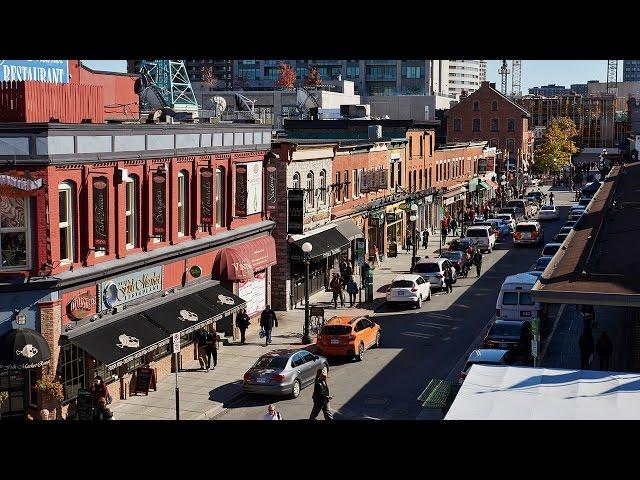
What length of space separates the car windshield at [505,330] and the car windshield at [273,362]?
684 centimetres

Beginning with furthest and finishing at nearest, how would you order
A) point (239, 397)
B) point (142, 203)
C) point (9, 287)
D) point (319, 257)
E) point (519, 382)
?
1. point (319, 257)
2. point (142, 203)
3. point (239, 397)
4. point (9, 287)
5. point (519, 382)

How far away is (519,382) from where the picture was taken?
14945 mm

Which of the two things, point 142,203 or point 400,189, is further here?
point 400,189

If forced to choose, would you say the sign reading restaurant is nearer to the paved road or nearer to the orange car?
the paved road

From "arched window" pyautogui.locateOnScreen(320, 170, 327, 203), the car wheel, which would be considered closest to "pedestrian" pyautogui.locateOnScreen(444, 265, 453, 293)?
"arched window" pyautogui.locateOnScreen(320, 170, 327, 203)

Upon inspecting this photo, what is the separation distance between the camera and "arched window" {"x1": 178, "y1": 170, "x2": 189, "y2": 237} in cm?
3156

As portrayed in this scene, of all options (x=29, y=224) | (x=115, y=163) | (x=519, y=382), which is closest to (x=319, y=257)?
(x=115, y=163)

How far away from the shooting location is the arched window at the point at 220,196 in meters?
34.4

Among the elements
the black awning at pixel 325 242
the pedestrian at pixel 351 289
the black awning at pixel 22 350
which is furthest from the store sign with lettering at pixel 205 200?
the black awning at pixel 22 350

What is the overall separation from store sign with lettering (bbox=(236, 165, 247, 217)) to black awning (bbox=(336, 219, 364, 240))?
1219cm

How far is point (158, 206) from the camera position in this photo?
2891 centimetres
